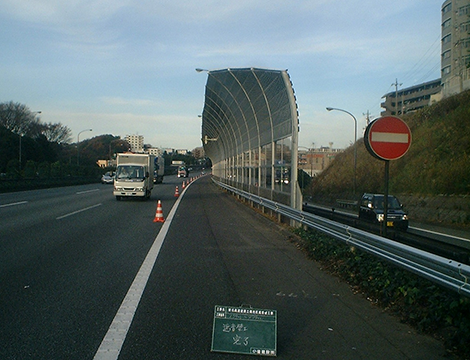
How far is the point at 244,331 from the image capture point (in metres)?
4.36

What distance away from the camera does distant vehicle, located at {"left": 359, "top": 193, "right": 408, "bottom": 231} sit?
53.7 feet

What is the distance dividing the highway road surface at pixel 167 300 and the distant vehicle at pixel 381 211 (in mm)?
6558

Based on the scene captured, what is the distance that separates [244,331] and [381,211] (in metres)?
14.2

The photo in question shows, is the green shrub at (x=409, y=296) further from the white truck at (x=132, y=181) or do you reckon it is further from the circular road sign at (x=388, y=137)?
the white truck at (x=132, y=181)

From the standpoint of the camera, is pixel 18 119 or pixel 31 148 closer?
pixel 31 148

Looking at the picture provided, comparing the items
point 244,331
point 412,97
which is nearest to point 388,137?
point 244,331

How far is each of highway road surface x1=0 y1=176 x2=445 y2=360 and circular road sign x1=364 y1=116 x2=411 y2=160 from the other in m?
2.23

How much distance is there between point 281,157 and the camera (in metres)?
15.4

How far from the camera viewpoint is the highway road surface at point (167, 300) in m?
4.36

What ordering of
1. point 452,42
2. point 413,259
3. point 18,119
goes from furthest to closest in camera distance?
point 18,119 < point 452,42 < point 413,259

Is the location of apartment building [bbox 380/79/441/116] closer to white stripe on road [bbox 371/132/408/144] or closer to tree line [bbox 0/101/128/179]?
tree line [bbox 0/101/128/179]

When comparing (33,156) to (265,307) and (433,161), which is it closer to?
(433,161)

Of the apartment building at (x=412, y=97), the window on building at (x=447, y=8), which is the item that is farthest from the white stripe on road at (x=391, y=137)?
the apartment building at (x=412, y=97)

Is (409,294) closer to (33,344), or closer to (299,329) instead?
(299,329)
